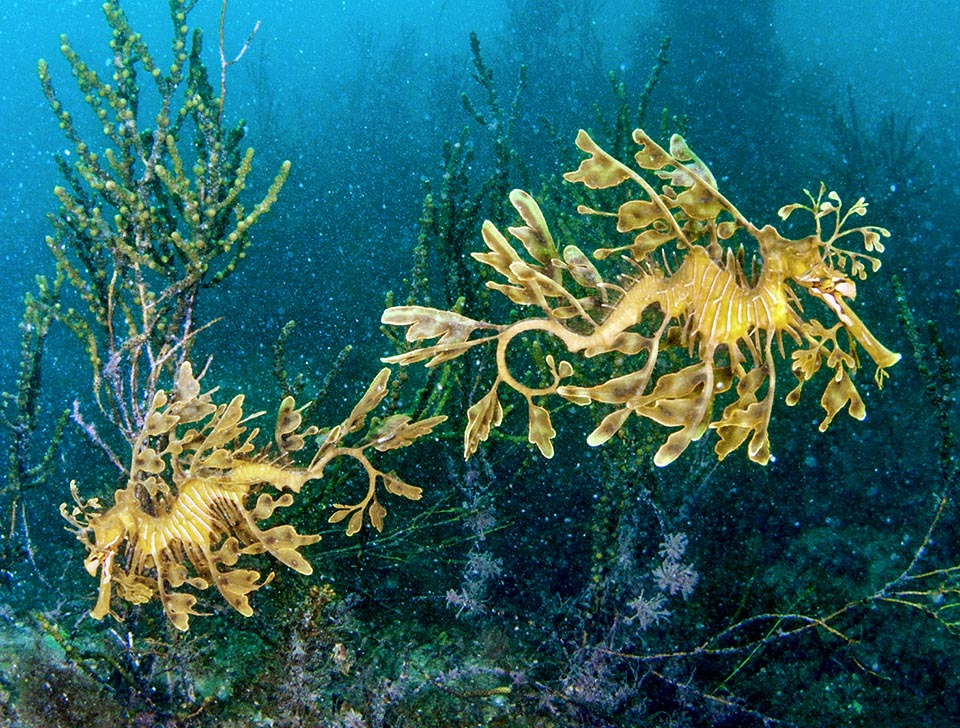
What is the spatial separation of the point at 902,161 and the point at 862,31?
85.1 feet

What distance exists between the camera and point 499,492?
404cm

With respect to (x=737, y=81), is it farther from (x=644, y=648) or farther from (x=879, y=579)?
(x=644, y=648)

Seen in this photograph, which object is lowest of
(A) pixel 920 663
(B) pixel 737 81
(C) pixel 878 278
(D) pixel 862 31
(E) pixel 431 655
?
(A) pixel 920 663

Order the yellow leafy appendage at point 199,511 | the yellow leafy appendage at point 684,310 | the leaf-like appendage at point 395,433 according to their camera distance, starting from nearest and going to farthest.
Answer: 1. the yellow leafy appendage at point 684,310
2. the yellow leafy appendage at point 199,511
3. the leaf-like appendage at point 395,433

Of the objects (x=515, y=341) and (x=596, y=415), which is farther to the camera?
(x=515, y=341)

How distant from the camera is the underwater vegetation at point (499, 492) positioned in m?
1.50

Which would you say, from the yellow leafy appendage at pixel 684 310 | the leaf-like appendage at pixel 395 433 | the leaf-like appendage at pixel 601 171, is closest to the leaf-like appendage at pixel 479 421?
the yellow leafy appendage at pixel 684 310

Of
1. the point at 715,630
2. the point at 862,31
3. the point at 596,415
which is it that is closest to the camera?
the point at 596,415

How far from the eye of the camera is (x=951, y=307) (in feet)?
22.8

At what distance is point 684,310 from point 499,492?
276 cm

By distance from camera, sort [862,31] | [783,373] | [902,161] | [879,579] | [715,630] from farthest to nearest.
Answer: [862,31] → [902,161] → [783,373] → [879,579] → [715,630]

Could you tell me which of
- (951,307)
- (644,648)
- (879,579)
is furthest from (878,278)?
(644,648)

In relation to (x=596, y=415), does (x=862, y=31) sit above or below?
above

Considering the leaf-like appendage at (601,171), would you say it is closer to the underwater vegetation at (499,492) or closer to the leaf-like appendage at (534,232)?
the underwater vegetation at (499,492)
